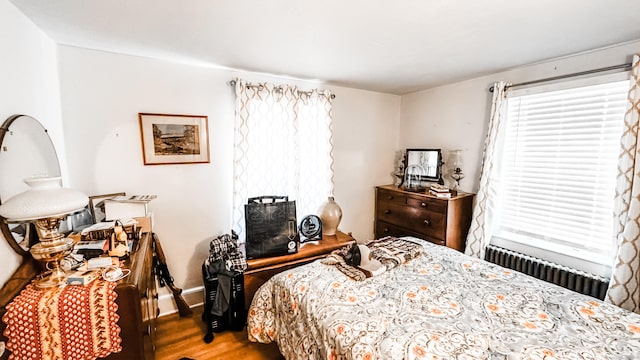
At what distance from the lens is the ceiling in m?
1.45

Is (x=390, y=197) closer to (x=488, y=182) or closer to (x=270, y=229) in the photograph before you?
(x=488, y=182)

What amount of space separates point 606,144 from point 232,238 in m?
3.15

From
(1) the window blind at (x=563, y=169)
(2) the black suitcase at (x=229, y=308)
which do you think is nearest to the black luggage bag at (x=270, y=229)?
(2) the black suitcase at (x=229, y=308)

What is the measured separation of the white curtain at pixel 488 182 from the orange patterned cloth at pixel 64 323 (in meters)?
2.97

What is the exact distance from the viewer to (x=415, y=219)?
3.07m

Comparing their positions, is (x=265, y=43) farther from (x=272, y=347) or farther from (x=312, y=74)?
(x=272, y=347)

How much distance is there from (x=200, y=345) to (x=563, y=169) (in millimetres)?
3347

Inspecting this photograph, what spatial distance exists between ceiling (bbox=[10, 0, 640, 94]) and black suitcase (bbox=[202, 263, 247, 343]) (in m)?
1.81

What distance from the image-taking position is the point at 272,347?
208 centimetres

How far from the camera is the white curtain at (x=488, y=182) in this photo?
2.60 m

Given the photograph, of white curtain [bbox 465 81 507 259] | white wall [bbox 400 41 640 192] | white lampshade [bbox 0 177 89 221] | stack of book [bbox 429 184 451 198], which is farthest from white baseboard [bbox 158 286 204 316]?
white wall [bbox 400 41 640 192]

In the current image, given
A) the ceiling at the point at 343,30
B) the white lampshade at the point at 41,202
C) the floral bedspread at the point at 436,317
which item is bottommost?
the floral bedspread at the point at 436,317

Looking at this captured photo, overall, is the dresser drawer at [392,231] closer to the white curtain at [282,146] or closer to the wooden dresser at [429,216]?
the wooden dresser at [429,216]

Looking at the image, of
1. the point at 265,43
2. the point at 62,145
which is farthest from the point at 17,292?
the point at 265,43
